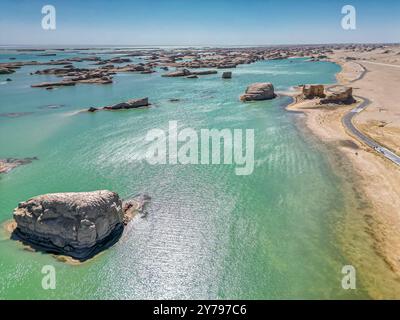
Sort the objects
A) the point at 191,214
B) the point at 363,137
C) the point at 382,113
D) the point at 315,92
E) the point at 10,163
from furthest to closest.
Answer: the point at 315,92 → the point at 382,113 → the point at 363,137 → the point at 10,163 → the point at 191,214

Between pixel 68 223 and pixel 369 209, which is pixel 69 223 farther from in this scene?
pixel 369 209

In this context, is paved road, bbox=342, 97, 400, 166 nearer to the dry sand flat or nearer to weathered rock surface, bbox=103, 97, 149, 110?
the dry sand flat

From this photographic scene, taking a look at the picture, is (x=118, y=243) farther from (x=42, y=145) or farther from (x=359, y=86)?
(x=359, y=86)

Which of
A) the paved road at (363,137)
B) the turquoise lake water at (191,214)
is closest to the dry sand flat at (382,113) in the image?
the paved road at (363,137)

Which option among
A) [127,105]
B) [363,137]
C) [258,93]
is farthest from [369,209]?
[127,105]

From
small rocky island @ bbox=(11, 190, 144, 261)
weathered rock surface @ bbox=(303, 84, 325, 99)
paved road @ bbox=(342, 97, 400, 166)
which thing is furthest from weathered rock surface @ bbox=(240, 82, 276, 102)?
small rocky island @ bbox=(11, 190, 144, 261)

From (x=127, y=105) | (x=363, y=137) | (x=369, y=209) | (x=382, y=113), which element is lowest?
(x=369, y=209)

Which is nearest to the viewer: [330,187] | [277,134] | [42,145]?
[330,187]

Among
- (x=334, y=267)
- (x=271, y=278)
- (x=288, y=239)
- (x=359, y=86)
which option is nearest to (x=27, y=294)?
(x=271, y=278)
